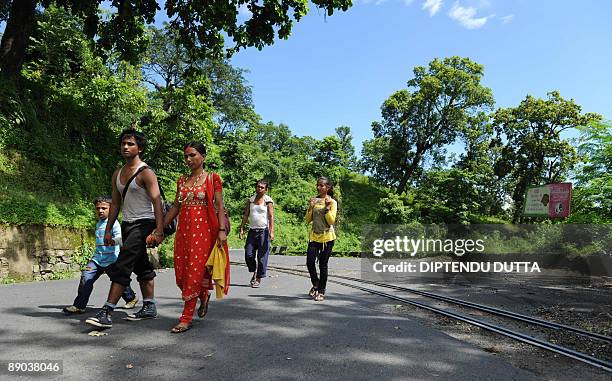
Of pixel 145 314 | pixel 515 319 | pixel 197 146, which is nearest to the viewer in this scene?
pixel 197 146

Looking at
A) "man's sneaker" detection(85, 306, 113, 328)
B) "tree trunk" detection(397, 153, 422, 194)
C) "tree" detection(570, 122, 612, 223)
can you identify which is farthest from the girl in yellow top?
"tree trunk" detection(397, 153, 422, 194)

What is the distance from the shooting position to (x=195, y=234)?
4.37 m

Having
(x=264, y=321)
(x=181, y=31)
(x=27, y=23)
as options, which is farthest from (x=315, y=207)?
(x=27, y=23)

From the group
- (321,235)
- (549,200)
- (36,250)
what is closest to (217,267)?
(321,235)

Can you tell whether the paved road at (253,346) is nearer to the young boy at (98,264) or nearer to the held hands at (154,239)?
the young boy at (98,264)

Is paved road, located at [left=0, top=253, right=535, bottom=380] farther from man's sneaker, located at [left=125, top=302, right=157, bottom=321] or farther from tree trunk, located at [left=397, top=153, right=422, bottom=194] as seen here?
tree trunk, located at [left=397, top=153, right=422, bottom=194]

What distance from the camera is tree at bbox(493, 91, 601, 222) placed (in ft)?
105

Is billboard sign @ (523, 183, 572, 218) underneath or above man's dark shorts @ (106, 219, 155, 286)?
above

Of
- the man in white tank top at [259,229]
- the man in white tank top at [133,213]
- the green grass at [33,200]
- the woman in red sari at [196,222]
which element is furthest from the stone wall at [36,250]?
the woman in red sari at [196,222]

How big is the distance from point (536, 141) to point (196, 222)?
34.2 m

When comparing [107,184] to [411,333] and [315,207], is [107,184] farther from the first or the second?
[411,333]

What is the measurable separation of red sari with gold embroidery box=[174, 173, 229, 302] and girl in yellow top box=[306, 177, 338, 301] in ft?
7.54

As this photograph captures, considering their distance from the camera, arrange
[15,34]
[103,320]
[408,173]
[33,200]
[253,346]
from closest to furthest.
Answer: [253,346] → [103,320] → [33,200] → [15,34] → [408,173]

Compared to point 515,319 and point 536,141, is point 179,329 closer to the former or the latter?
point 515,319
